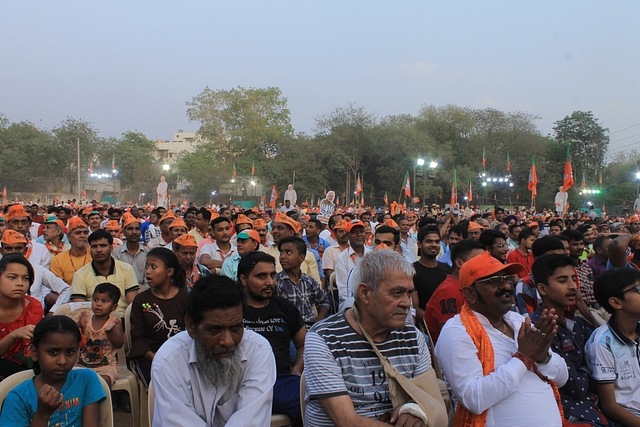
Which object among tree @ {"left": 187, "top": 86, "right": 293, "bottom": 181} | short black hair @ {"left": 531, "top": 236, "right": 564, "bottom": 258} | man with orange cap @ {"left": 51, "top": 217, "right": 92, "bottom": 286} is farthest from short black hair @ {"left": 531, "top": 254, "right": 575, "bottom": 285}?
tree @ {"left": 187, "top": 86, "right": 293, "bottom": 181}

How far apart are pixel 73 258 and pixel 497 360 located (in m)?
5.00

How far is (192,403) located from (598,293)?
283 cm

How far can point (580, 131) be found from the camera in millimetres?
50094

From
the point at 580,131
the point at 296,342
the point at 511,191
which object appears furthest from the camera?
the point at 580,131

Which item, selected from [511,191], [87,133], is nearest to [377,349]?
[511,191]

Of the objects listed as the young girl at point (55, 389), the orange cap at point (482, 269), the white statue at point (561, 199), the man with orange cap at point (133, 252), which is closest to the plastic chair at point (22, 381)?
the young girl at point (55, 389)

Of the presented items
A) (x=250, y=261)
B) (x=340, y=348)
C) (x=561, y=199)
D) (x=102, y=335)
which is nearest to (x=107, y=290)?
(x=102, y=335)

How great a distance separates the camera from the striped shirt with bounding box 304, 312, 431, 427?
2529mm

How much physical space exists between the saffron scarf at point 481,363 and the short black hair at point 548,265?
890mm

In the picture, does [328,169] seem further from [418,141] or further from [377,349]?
[377,349]

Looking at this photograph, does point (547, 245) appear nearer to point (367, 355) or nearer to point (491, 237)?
point (491, 237)

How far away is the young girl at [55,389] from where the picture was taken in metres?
2.75

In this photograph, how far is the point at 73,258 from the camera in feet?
19.8

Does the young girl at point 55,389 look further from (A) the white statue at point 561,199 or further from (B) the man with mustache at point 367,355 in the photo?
(A) the white statue at point 561,199
